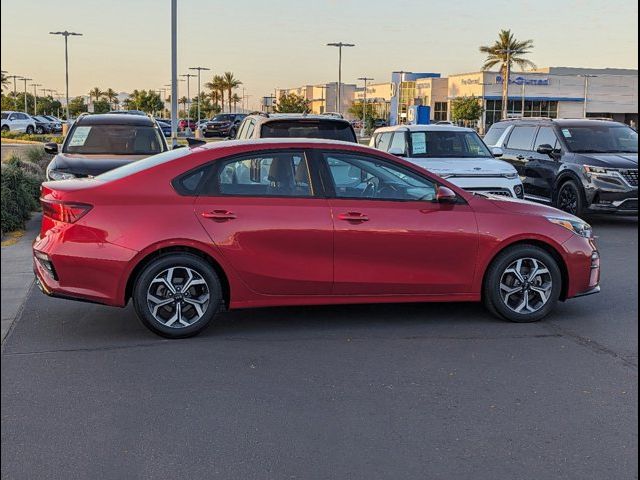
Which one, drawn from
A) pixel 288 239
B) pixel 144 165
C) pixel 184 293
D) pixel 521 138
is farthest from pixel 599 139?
pixel 184 293

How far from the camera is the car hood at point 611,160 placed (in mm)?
12961

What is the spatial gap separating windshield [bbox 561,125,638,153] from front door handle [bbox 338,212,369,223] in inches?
336

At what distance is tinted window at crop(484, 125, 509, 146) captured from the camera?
640 inches

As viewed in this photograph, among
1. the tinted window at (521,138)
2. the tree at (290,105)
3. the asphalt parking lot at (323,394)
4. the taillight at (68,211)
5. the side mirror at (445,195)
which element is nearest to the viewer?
the asphalt parking lot at (323,394)

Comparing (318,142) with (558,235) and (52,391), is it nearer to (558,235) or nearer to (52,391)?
(558,235)

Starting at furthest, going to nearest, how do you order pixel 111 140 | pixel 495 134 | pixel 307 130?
pixel 495 134
pixel 111 140
pixel 307 130

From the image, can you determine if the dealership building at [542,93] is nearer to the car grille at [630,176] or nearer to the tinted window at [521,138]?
the tinted window at [521,138]

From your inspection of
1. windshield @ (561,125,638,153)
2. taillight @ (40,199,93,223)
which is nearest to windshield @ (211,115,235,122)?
windshield @ (561,125,638,153)

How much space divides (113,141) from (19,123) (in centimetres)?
4934

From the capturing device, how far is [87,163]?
37.9 feet

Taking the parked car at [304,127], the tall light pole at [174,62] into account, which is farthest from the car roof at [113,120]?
the tall light pole at [174,62]

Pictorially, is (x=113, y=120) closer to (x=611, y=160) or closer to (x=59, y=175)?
(x=59, y=175)

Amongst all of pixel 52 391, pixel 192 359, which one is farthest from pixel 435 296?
pixel 52 391

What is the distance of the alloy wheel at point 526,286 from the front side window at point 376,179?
3.22 feet
